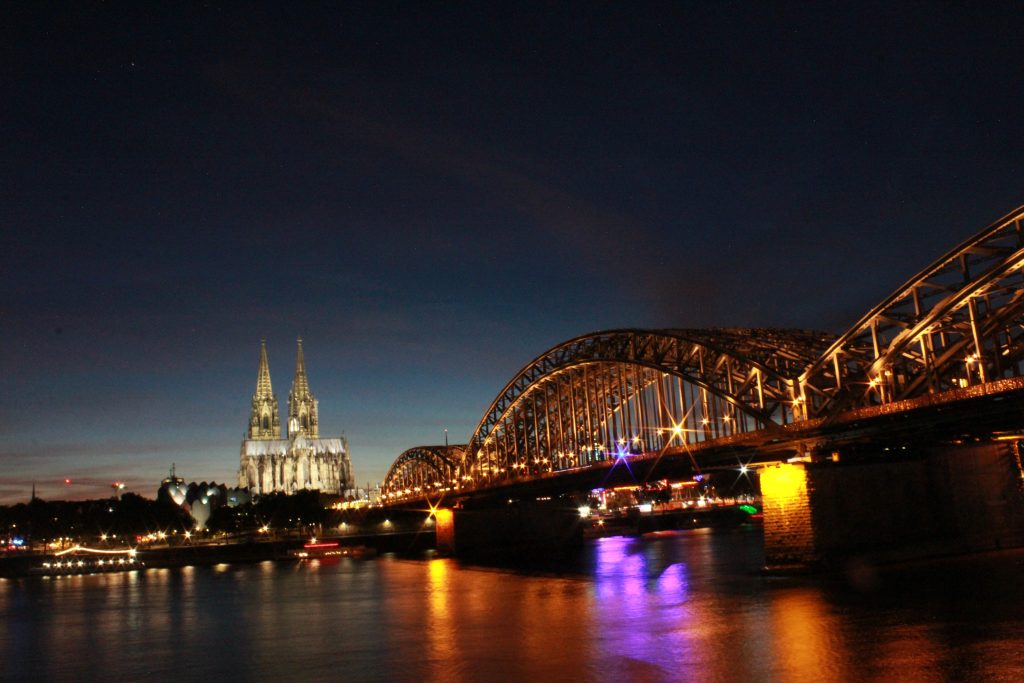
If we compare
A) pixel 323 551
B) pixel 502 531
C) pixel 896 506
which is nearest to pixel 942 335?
pixel 896 506

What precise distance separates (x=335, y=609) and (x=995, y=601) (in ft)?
109

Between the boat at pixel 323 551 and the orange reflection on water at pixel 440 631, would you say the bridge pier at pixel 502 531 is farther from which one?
the orange reflection on water at pixel 440 631

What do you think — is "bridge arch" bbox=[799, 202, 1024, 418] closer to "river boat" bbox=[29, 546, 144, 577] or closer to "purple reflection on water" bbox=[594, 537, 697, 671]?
"purple reflection on water" bbox=[594, 537, 697, 671]

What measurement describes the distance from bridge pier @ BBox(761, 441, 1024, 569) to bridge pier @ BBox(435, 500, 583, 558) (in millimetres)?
52922

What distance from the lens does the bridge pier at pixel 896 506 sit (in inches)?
1955

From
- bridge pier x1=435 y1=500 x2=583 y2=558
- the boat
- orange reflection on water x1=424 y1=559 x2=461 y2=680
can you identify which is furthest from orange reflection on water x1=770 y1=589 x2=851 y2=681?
the boat

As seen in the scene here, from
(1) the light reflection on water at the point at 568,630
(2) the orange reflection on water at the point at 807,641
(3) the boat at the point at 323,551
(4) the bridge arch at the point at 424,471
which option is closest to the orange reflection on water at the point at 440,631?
(1) the light reflection on water at the point at 568,630

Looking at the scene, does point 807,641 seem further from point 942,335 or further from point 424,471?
point 424,471

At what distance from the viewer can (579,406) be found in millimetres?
92875

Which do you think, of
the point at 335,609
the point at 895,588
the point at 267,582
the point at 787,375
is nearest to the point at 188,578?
the point at 267,582

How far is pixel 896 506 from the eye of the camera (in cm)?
5388

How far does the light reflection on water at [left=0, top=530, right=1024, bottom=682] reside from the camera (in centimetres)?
2619

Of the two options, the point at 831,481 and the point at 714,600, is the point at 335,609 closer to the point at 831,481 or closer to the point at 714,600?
the point at 714,600

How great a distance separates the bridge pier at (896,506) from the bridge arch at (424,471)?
70.7m
